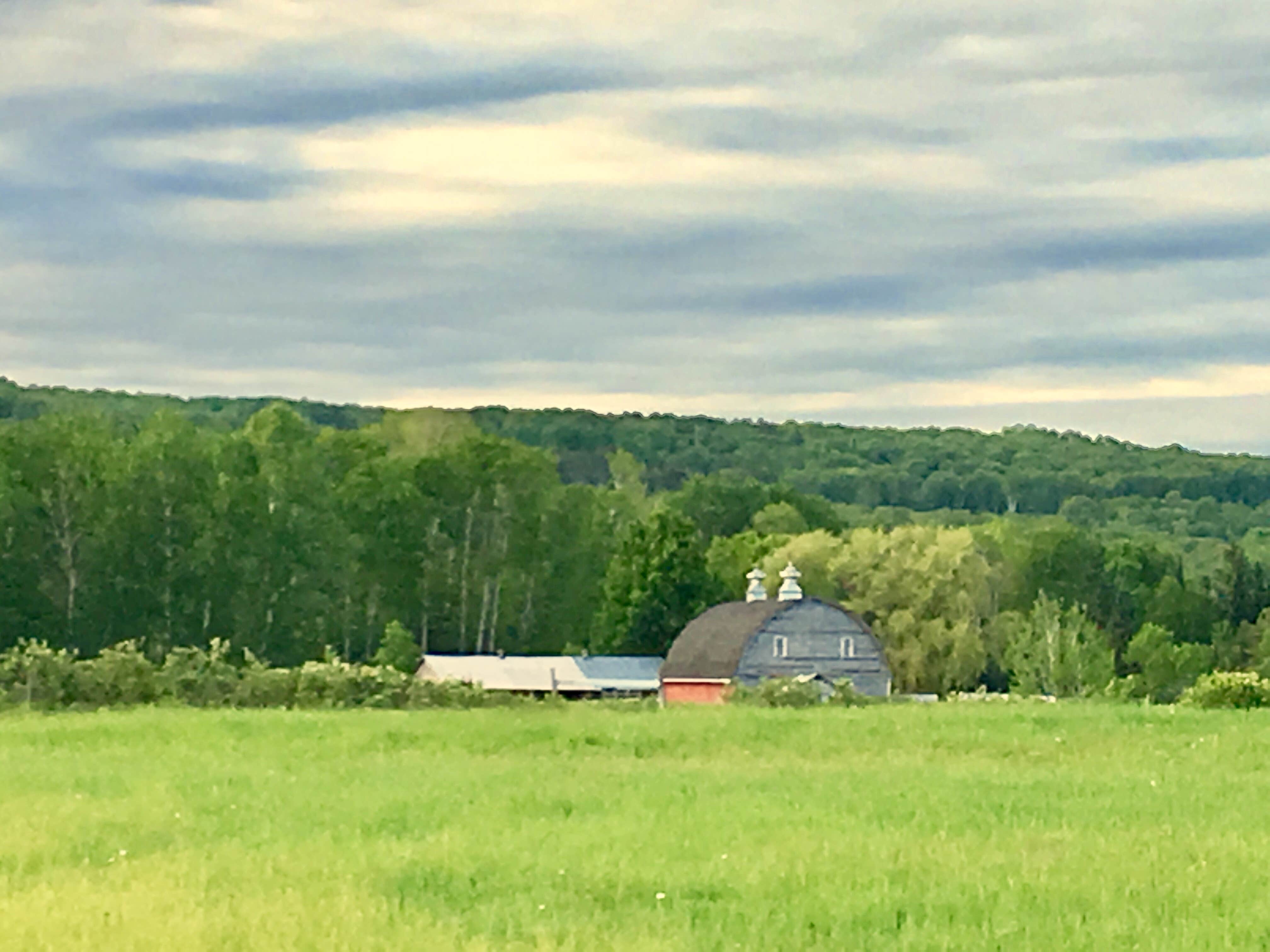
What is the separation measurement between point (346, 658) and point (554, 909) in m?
75.8

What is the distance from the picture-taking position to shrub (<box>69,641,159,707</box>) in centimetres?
4100

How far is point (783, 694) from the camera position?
4391 cm

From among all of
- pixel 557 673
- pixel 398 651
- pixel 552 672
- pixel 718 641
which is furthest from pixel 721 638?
pixel 398 651

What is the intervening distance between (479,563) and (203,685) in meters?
55.6

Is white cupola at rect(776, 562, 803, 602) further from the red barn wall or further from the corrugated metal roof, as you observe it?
the corrugated metal roof

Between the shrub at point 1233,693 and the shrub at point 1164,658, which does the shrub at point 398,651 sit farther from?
the shrub at point 1233,693

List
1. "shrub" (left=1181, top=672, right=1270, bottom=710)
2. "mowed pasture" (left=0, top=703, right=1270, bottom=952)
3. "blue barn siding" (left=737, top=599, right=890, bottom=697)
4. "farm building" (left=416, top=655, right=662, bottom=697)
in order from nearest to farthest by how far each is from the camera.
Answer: "mowed pasture" (left=0, top=703, right=1270, bottom=952) → "shrub" (left=1181, top=672, right=1270, bottom=710) → "blue barn siding" (left=737, top=599, right=890, bottom=697) → "farm building" (left=416, top=655, right=662, bottom=697)

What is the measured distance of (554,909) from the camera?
1426cm

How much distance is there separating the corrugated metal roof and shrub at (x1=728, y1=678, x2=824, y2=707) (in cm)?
3707

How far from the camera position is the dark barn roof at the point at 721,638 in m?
Answer: 77.8

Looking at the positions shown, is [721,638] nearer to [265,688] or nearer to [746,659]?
A: [746,659]

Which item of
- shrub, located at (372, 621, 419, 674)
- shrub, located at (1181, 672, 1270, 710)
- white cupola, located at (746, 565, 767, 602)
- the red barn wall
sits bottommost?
the red barn wall

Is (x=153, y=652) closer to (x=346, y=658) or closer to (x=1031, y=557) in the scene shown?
(x=346, y=658)

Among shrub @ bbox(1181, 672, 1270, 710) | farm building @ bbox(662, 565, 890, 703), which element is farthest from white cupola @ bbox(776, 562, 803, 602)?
shrub @ bbox(1181, 672, 1270, 710)
